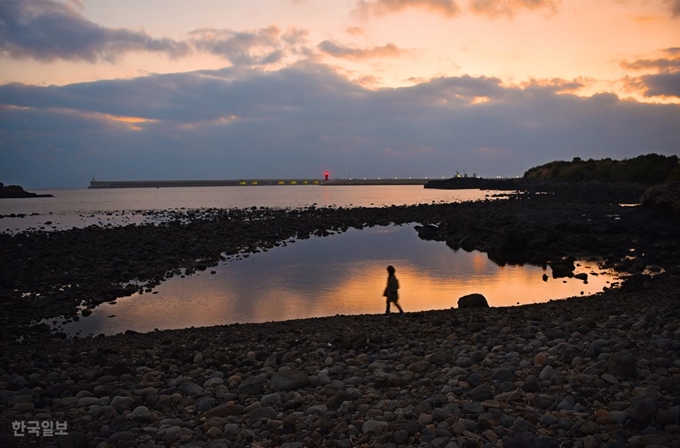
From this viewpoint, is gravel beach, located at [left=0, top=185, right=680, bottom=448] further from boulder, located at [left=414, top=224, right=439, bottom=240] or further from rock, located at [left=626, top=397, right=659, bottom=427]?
boulder, located at [left=414, top=224, right=439, bottom=240]

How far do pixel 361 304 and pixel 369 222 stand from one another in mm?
31221

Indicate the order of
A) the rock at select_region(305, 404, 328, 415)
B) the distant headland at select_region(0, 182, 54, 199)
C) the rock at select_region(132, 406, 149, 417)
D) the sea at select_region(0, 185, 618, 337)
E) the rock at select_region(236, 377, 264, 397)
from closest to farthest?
1. the rock at select_region(305, 404, 328, 415)
2. the rock at select_region(132, 406, 149, 417)
3. the rock at select_region(236, 377, 264, 397)
4. the sea at select_region(0, 185, 618, 337)
5. the distant headland at select_region(0, 182, 54, 199)

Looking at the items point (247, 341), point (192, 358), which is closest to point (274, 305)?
point (247, 341)

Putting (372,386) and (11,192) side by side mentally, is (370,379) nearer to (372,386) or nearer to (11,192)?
(372,386)

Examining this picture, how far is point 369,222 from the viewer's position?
48.0 meters

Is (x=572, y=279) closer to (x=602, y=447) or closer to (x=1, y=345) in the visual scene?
(x=602, y=447)

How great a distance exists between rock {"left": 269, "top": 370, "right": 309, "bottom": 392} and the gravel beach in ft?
0.07

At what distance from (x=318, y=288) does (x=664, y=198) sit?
103 feet

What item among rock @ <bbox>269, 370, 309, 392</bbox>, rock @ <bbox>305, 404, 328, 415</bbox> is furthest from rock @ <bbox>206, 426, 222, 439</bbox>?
rock @ <bbox>269, 370, 309, 392</bbox>

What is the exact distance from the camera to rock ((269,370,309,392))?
296 inches

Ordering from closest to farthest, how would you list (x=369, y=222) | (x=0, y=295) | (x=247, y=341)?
(x=247, y=341)
(x=0, y=295)
(x=369, y=222)

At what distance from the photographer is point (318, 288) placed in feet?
65.8

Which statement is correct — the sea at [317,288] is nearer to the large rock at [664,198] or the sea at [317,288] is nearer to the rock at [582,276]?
the rock at [582,276]

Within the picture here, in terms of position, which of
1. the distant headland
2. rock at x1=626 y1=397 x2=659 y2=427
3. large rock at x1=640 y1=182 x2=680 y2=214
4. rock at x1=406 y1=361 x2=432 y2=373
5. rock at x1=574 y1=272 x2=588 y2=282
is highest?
the distant headland
